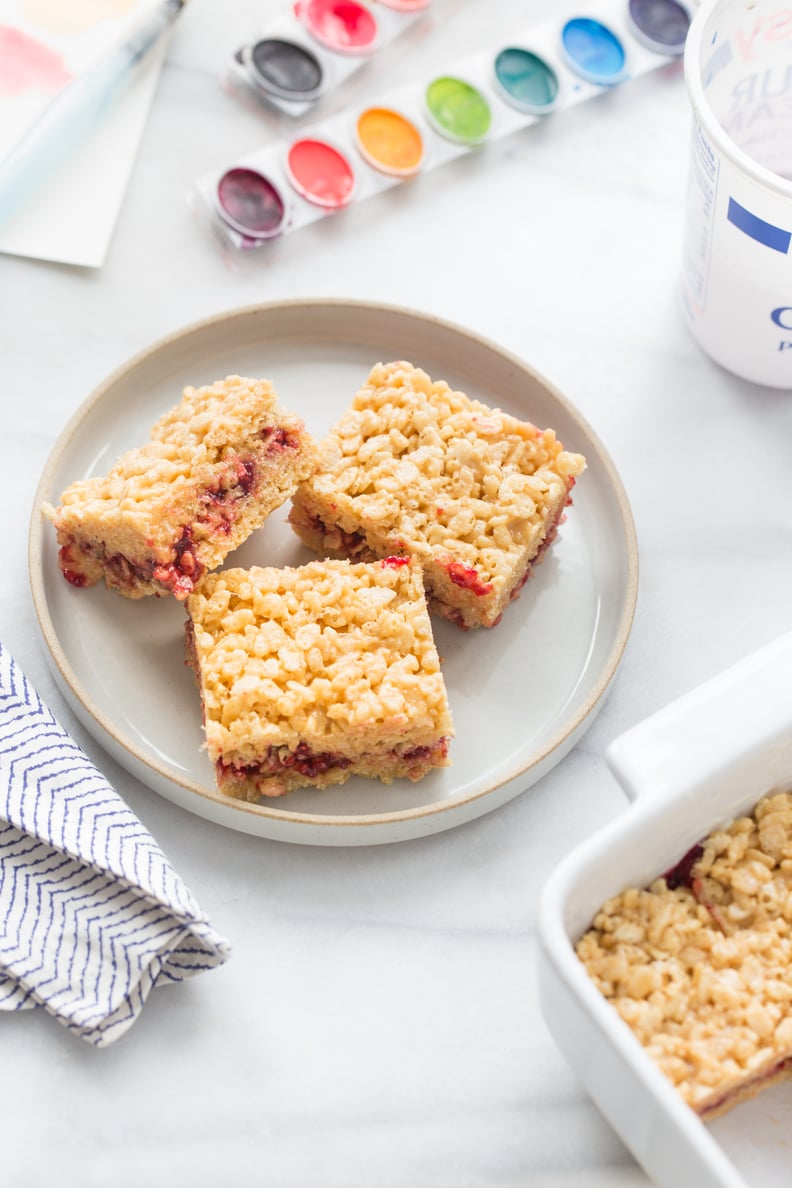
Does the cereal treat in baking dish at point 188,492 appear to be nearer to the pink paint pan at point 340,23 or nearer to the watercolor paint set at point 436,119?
the watercolor paint set at point 436,119

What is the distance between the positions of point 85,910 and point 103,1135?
1.04ft

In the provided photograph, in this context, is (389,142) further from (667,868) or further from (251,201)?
(667,868)

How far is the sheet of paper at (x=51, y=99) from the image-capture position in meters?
2.67

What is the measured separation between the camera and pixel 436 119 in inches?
109

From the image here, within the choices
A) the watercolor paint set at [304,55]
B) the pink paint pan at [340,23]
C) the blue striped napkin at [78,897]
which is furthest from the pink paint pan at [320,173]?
the blue striped napkin at [78,897]

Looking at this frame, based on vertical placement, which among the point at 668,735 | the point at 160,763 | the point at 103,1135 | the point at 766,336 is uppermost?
the point at 766,336

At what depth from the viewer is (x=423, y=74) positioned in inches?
113

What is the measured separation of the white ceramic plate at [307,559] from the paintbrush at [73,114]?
0.53 metres

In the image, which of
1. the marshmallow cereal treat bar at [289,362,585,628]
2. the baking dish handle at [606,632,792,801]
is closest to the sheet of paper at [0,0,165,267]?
the marshmallow cereal treat bar at [289,362,585,628]

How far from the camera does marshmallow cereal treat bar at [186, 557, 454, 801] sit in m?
2.05

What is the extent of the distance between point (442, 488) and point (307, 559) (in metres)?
0.29

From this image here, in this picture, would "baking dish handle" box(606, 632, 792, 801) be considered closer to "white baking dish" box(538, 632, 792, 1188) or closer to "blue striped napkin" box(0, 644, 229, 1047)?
"white baking dish" box(538, 632, 792, 1188)

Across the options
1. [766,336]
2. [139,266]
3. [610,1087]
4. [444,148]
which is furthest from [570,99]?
[610,1087]

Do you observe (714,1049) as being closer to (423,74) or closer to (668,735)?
(668,735)
